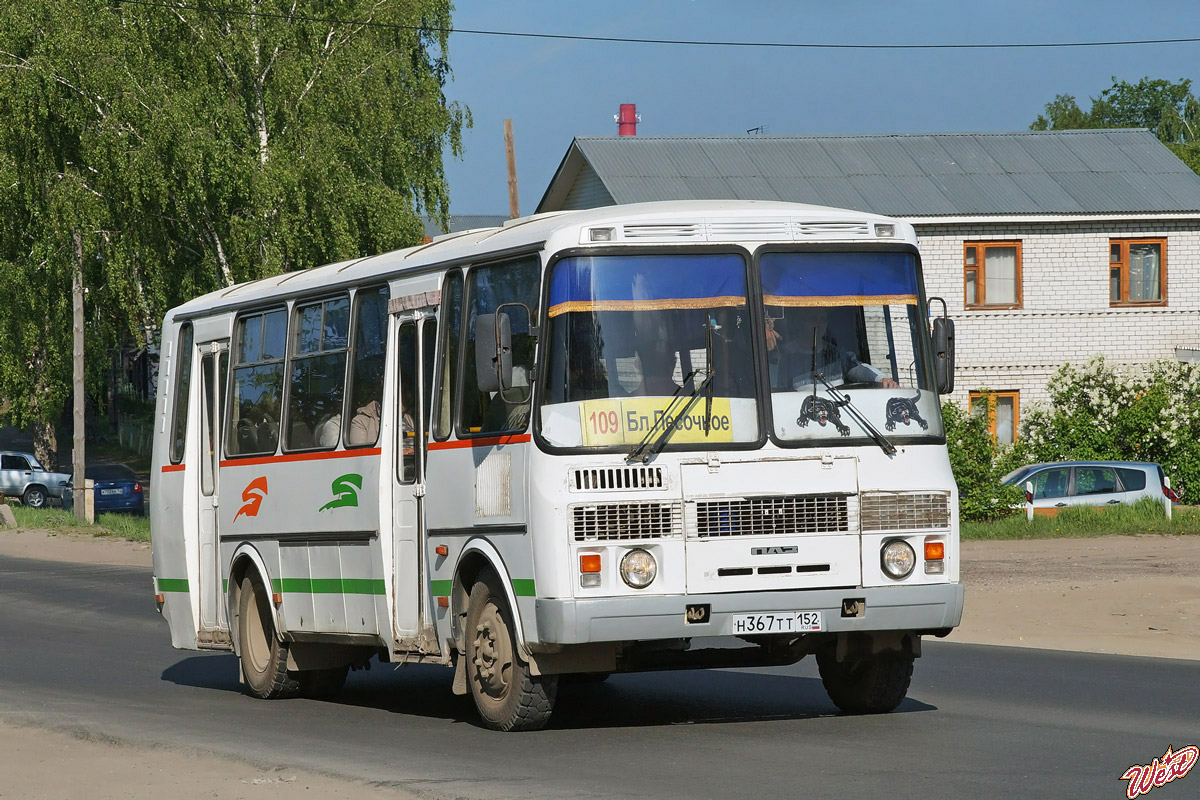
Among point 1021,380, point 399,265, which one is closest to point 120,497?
point 1021,380

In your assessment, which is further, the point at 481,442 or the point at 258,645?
the point at 258,645

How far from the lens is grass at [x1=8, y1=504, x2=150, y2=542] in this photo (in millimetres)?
40062

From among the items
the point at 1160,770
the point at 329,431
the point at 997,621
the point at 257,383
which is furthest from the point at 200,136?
the point at 1160,770

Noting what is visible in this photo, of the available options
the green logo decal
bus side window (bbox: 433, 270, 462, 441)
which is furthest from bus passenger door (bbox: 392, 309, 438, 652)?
the green logo decal

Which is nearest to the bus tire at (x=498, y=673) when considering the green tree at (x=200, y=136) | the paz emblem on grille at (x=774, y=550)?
the paz emblem on grille at (x=774, y=550)

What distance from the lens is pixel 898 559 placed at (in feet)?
33.9

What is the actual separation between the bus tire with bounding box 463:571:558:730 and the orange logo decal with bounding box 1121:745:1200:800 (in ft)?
10.8

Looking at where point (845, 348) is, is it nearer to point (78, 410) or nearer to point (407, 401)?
point (407, 401)

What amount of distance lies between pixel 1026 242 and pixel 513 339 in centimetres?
3251

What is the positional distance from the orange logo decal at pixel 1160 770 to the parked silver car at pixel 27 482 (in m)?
51.1

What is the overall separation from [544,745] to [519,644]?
0.57 m

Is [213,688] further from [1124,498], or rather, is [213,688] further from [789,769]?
[1124,498]

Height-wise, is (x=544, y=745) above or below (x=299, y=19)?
below

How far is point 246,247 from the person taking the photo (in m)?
36.0
